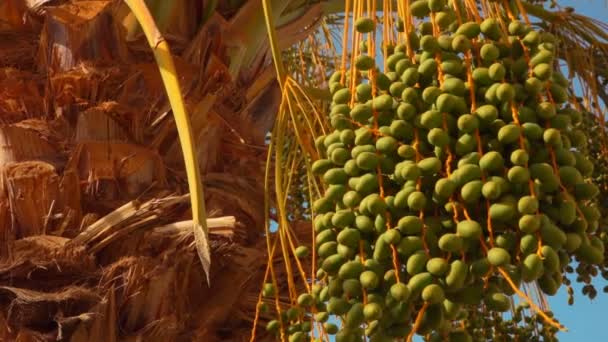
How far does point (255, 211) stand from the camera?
223 centimetres

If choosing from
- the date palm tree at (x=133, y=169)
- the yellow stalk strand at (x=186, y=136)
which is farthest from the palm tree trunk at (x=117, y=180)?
the yellow stalk strand at (x=186, y=136)

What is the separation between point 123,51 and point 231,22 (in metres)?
0.31

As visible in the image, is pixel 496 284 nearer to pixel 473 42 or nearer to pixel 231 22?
pixel 473 42

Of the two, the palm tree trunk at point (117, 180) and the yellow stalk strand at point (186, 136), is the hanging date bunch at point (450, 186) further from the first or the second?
the palm tree trunk at point (117, 180)

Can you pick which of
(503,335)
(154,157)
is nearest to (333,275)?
(154,157)

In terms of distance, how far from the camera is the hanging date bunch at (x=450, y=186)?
4.55 ft

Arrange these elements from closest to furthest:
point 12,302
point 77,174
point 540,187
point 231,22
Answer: point 540,187, point 12,302, point 77,174, point 231,22

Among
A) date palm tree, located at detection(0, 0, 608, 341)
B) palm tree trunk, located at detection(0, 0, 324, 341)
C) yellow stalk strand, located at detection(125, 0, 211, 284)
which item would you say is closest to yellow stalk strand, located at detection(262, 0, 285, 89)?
date palm tree, located at detection(0, 0, 608, 341)

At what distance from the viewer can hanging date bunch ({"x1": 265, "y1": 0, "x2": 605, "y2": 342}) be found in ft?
4.55

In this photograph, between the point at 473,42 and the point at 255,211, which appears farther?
the point at 255,211

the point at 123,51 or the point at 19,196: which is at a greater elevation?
the point at 123,51

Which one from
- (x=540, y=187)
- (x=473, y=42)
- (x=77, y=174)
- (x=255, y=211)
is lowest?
(x=255, y=211)

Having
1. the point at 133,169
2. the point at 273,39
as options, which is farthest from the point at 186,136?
the point at 133,169

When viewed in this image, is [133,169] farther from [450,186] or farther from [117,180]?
[450,186]
